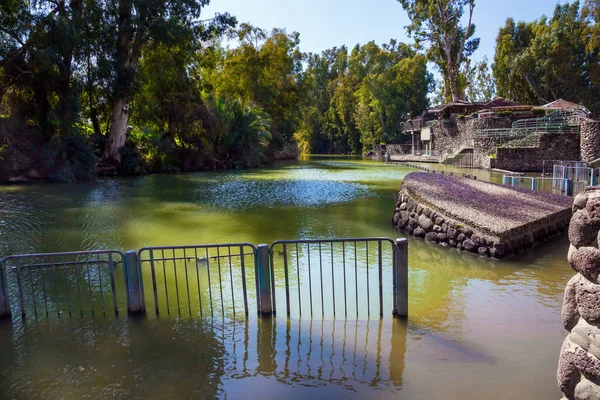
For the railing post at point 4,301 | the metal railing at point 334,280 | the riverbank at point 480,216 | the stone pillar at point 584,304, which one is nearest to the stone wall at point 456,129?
the riverbank at point 480,216

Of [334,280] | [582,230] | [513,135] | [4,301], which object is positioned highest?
[513,135]

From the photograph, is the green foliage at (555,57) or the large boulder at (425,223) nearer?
the large boulder at (425,223)

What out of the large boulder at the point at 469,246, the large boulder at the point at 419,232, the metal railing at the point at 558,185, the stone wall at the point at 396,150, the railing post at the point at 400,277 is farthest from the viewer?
the stone wall at the point at 396,150

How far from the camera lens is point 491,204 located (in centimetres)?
1062

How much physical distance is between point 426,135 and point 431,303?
4842 cm

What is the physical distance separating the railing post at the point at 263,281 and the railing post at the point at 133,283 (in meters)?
1.43

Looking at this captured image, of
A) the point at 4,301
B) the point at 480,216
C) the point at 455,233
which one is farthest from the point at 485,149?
the point at 4,301

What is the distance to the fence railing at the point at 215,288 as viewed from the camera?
5445 mm

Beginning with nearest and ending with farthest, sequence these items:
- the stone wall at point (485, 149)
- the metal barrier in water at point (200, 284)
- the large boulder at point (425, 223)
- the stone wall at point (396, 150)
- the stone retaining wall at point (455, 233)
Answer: the metal barrier in water at point (200, 284), the stone retaining wall at point (455, 233), the large boulder at point (425, 223), the stone wall at point (485, 149), the stone wall at point (396, 150)

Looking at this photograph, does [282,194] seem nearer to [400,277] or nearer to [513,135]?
[400,277]

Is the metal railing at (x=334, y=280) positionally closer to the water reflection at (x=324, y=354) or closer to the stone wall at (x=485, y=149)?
the water reflection at (x=324, y=354)

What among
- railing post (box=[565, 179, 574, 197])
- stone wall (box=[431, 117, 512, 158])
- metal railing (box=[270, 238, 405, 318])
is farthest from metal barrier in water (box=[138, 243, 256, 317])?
stone wall (box=[431, 117, 512, 158])

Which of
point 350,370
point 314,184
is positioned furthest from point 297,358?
point 314,184

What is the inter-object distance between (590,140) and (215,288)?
28.9m
